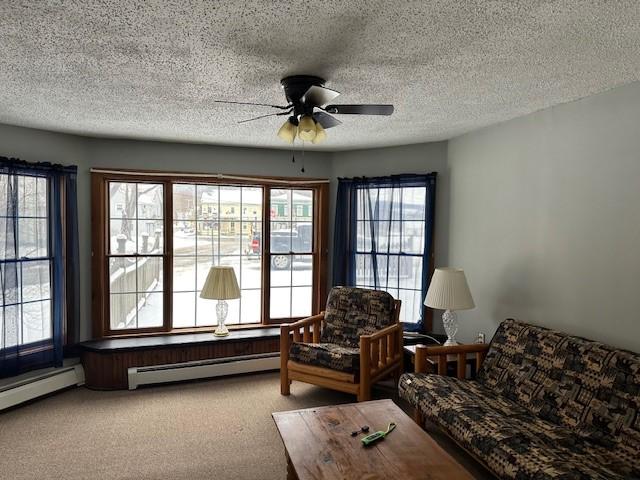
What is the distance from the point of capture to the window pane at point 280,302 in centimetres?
483

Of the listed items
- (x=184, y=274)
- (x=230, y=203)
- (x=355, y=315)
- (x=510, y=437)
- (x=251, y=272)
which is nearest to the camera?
(x=510, y=437)

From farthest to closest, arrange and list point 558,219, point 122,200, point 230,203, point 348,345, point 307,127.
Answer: point 230,203
point 122,200
point 348,345
point 558,219
point 307,127

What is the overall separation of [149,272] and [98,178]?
105cm

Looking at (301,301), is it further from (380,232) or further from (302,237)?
(380,232)

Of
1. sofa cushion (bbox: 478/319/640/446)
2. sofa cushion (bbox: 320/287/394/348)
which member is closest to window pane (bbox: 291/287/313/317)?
sofa cushion (bbox: 320/287/394/348)

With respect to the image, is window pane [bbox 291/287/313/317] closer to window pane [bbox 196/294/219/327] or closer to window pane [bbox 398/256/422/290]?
window pane [bbox 196/294/219/327]

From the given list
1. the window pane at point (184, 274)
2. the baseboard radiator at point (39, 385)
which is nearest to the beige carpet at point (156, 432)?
the baseboard radiator at point (39, 385)

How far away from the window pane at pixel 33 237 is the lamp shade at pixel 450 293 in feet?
11.3

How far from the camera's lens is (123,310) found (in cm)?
436

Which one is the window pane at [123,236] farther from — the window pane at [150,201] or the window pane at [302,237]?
the window pane at [302,237]

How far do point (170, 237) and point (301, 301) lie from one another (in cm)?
161

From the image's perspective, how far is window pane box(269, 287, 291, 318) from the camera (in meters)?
4.83

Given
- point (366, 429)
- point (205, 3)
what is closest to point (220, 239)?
point (366, 429)

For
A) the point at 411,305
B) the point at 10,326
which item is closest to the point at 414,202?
the point at 411,305
